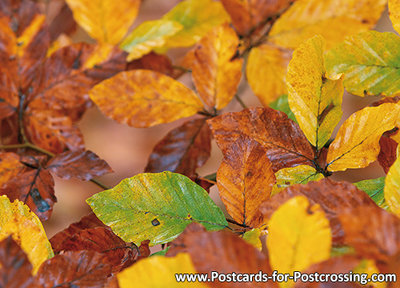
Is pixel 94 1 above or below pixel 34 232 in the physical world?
above

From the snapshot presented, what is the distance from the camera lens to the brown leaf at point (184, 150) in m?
0.30

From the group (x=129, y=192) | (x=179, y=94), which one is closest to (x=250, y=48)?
(x=179, y=94)

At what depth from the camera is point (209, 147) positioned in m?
0.31

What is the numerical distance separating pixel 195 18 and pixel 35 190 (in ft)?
0.74

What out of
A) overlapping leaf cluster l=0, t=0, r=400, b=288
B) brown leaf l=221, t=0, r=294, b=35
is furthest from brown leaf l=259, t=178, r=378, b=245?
brown leaf l=221, t=0, r=294, b=35

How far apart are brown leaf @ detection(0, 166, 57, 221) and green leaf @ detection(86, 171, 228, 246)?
0.07m

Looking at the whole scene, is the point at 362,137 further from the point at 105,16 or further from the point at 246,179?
the point at 105,16

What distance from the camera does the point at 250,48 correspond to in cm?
35

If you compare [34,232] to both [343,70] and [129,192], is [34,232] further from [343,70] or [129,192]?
[343,70]

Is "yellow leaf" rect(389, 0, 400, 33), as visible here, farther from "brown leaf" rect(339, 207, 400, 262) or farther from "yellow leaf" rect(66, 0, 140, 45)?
"yellow leaf" rect(66, 0, 140, 45)

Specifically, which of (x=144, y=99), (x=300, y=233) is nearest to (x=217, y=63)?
(x=144, y=99)

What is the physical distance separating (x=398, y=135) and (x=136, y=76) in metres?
0.18

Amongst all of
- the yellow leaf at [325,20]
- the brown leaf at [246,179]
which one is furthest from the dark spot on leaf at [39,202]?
the yellow leaf at [325,20]

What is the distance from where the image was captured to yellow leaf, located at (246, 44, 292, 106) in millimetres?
335
